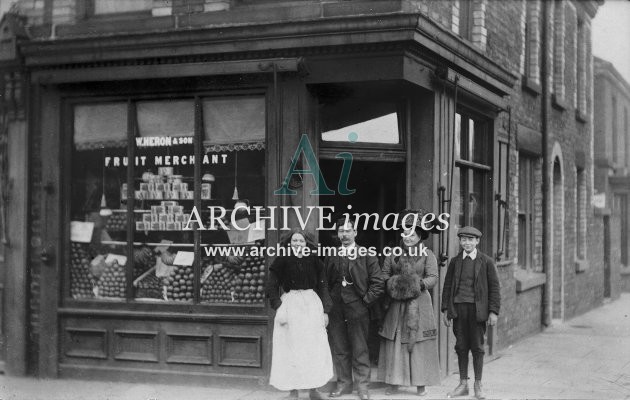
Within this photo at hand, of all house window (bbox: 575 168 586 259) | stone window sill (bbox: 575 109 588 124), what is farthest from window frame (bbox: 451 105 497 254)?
house window (bbox: 575 168 586 259)

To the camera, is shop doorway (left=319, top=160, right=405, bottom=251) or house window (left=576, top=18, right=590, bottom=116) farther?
house window (left=576, top=18, right=590, bottom=116)

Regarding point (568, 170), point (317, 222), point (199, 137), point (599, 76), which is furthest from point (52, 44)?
point (599, 76)

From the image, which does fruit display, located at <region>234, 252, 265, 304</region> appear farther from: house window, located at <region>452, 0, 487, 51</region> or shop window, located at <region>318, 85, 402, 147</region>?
house window, located at <region>452, 0, 487, 51</region>

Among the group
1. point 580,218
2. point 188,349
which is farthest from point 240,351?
point 580,218

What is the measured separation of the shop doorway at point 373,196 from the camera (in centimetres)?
934

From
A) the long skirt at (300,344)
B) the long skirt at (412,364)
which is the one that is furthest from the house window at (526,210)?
the long skirt at (300,344)

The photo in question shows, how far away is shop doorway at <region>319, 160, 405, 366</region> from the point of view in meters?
9.34

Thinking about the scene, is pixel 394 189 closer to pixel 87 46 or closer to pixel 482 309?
pixel 482 309

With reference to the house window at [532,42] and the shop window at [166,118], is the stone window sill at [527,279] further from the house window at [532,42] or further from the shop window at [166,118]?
the shop window at [166,118]

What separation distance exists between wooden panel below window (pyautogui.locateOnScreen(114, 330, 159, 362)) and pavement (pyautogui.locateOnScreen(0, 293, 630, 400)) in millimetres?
315

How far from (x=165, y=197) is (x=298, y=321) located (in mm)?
2440

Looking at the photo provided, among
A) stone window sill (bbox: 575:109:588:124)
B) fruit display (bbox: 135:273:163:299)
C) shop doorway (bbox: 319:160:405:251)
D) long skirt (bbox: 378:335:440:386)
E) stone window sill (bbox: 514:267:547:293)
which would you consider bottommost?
long skirt (bbox: 378:335:440:386)

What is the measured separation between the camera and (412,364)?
26.2 feet

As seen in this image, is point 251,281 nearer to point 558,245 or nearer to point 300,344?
point 300,344
